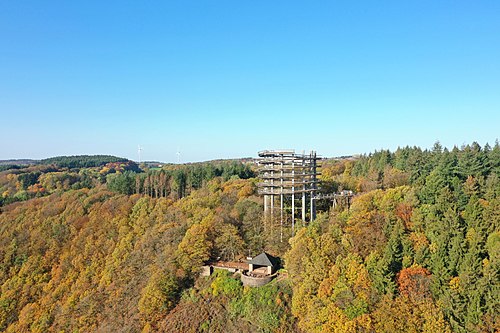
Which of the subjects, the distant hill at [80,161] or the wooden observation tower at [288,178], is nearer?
the wooden observation tower at [288,178]

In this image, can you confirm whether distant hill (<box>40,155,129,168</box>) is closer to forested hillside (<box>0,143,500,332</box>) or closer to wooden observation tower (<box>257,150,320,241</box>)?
forested hillside (<box>0,143,500,332</box>)

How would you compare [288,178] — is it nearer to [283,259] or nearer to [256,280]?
[283,259]

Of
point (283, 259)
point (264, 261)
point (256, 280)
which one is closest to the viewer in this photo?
point (256, 280)

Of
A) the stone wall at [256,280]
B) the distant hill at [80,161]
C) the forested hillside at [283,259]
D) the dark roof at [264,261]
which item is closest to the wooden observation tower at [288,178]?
the forested hillside at [283,259]

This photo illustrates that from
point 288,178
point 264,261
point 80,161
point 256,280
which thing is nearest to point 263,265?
point 264,261

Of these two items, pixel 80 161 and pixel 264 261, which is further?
pixel 80 161

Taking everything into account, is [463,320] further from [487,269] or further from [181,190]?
[181,190]

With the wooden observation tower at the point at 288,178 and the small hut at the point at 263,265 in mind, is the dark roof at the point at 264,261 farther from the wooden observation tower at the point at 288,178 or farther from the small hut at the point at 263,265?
the wooden observation tower at the point at 288,178
